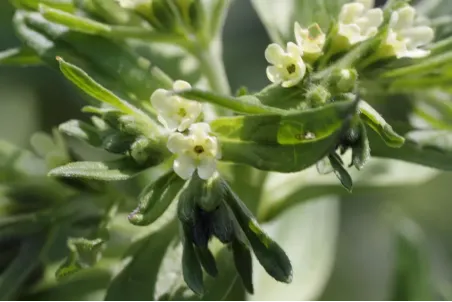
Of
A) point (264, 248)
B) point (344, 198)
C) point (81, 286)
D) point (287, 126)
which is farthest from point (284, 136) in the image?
point (344, 198)

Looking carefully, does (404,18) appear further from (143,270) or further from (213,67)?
(143,270)

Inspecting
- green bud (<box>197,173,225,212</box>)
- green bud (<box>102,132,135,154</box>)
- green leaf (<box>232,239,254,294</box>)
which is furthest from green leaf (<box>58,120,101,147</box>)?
green leaf (<box>232,239,254,294</box>)

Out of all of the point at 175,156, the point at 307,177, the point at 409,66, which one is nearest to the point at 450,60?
the point at 409,66

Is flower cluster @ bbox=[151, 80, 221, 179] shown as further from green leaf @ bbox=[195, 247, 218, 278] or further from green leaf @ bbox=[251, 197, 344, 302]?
green leaf @ bbox=[251, 197, 344, 302]

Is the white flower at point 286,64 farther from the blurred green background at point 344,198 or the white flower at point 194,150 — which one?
the blurred green background at point 344,198

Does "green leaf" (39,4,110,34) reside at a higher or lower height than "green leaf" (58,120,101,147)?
higher

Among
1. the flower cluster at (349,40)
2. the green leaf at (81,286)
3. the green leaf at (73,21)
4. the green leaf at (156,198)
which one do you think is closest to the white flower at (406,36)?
the flower cluster at (349,40)
